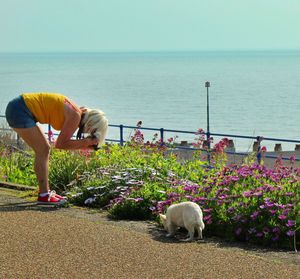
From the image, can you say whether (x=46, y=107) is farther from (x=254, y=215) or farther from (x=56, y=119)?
(x=254, y=215)

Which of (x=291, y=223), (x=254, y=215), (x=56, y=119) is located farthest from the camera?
(x=56, y=119)

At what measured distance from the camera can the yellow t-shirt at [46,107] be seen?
30.4ft

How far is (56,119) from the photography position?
30.7 feet

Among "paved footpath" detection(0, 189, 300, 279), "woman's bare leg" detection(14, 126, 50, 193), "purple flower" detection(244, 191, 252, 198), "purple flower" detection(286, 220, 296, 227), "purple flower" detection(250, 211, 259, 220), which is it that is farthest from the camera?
"woman's bare leg" detection(14, 126, 50, 193)

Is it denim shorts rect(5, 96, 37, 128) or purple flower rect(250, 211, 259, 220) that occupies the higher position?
denim shorts rect(5, 96, 37, 128)

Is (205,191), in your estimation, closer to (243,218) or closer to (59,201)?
(243,218)

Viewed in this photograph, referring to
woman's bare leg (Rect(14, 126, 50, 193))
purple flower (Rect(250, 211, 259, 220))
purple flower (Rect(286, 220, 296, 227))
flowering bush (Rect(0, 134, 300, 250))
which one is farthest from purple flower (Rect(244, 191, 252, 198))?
woman's bare leg (Rect(14, 126, 50, 193))

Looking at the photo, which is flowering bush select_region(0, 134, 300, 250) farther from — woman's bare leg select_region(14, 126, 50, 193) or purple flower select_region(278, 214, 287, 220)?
woman's bare leg select_region(14, 126, 50, 193)

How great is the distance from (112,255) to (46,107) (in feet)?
9.68

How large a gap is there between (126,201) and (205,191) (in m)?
0.92

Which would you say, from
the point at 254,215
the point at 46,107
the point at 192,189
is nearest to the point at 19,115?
the point at 46,107

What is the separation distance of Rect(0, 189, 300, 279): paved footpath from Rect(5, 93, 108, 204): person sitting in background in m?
1.14

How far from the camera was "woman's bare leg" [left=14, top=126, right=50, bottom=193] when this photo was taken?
935 centimetres

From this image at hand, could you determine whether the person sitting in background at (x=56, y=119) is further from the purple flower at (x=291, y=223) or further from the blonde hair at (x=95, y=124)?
the purple flower at (x=291, y=223)
